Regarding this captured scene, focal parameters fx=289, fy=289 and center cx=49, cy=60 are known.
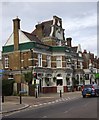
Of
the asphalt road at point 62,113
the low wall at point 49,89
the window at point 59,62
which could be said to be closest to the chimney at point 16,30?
the window at point 59,62

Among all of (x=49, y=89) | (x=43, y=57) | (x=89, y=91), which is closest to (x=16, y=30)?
(x=43, y=57)

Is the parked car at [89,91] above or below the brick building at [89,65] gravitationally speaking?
below

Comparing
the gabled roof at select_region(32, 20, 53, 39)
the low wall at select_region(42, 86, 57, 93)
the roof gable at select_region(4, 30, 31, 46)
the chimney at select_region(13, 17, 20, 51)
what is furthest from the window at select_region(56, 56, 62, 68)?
the chimney at select_region(13, 17, 20, 51)

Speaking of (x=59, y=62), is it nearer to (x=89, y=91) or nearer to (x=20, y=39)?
(x=20, y=39)

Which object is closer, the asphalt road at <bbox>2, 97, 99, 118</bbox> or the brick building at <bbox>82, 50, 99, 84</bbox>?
the asphalt road at <bbox>2, 97, 99, 118</bbox>

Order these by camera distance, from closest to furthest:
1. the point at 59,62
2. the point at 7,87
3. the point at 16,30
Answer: the point at 7,87 → the point at 16,30 → the point at 59,62

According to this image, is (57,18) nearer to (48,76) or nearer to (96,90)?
(48,76)

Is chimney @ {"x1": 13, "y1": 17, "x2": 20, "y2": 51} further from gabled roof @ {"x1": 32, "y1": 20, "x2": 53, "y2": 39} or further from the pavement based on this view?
the pavement

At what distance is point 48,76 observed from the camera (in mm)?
50031

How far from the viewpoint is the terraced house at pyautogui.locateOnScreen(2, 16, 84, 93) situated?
153ft

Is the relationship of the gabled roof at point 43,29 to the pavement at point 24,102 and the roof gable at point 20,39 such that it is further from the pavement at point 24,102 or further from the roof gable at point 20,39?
the pavement at point 24,102

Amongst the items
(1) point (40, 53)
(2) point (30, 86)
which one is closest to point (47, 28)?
(1) point (40, 53)

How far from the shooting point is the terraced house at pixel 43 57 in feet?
153

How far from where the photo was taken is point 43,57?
4884 centimetres
